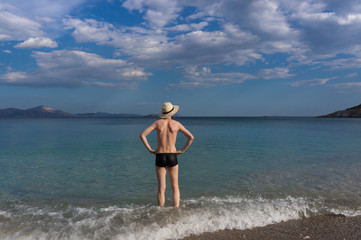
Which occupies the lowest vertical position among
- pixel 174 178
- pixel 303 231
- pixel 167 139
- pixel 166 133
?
pixel 303 231

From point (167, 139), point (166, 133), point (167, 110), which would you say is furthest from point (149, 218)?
point (167, 110)

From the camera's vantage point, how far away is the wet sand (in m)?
5.22

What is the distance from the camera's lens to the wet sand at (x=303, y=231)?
5219 millimetres

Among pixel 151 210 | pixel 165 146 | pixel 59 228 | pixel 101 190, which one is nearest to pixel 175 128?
pixel 165 146

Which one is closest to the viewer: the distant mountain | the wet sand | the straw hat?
the wet sand

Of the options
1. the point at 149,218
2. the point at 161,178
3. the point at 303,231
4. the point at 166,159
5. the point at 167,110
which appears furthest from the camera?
the point at 161,178

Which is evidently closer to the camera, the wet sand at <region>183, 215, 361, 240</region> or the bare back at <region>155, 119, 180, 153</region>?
the wet sand at <region>183, 215, 361, 240</region>

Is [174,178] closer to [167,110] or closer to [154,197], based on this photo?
[154,197]

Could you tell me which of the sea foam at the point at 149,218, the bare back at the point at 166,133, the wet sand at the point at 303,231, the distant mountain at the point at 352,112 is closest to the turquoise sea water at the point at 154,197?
the sea foam at the point at 149,218

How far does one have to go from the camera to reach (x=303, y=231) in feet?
18.0

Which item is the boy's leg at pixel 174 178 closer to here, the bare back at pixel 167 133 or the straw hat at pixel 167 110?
the bare back at pixel 167 133

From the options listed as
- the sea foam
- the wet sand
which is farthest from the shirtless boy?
the wet sand

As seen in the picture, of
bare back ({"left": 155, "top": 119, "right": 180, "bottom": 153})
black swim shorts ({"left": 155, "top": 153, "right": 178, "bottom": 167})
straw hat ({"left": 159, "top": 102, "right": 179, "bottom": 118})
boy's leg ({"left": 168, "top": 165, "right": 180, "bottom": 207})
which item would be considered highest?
straw hat ({"left": 159, "top": 102, "right": 179, "bottom": 118})

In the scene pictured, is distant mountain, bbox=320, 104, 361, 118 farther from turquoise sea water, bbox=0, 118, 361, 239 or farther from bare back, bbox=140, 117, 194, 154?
bare back, bbox=140, 117, 194, 154
